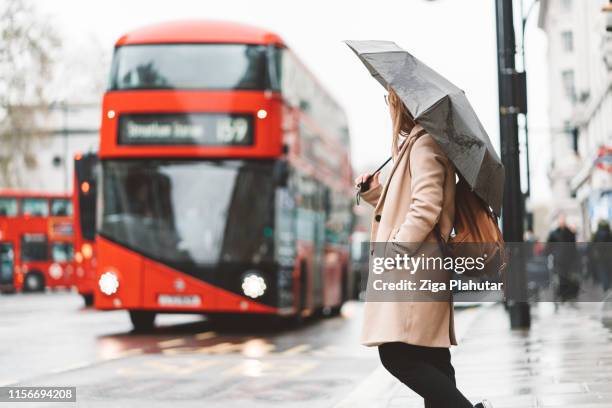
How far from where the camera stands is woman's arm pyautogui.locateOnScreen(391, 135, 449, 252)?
15.1 ft

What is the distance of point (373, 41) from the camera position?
5.20m

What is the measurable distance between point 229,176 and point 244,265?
4.06ft

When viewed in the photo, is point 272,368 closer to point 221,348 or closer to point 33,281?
point 221,348

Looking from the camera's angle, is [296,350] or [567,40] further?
[567,40]

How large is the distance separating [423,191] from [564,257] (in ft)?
62.9

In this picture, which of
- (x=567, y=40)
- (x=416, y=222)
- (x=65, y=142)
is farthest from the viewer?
(x=65, y=142)

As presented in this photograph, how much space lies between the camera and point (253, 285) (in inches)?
611

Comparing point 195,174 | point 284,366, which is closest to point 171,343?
point 195,174

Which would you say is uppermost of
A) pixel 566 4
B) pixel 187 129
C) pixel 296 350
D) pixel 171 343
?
pixel 566 4

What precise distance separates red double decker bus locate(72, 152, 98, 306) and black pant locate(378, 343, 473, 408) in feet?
49.8

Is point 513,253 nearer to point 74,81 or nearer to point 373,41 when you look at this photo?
point 373,41

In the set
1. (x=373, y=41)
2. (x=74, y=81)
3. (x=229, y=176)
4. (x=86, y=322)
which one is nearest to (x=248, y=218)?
(x=229, y=176)

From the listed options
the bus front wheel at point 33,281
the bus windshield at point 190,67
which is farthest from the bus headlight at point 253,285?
the bus front wheel at point 33,281

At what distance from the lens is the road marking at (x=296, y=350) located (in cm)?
1309
